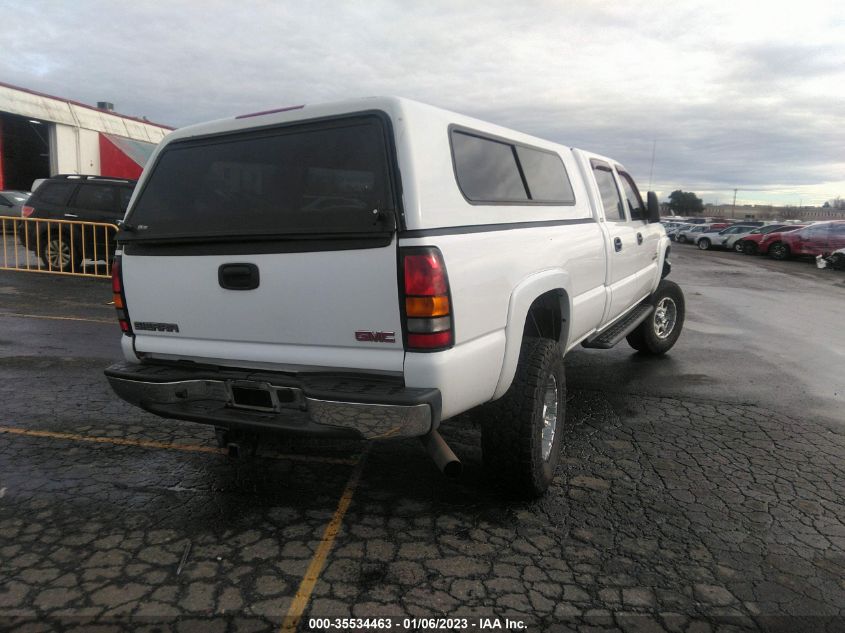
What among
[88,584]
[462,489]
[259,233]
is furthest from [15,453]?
[462,489]

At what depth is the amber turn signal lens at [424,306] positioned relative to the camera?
2662 millimetres

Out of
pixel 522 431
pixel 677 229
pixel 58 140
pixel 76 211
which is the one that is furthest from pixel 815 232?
pixel 58 140

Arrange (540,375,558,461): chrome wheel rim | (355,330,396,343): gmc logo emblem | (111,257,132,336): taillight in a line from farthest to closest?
(540,375,558,461): chrome wheel rim, (111,257,132,336): taillight, (355,330,396,343): gmc logo emblem

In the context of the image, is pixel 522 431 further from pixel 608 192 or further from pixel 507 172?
pixel 608 192

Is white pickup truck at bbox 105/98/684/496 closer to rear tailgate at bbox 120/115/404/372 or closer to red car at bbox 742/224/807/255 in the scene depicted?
rear tailgate at bbox 120/115/404/372

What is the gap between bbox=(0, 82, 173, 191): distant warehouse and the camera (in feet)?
86.3

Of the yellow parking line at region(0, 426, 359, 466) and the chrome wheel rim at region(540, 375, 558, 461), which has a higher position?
the chrome wheel rim at region(540, 375, 558, 461)

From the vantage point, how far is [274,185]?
3.07 metres

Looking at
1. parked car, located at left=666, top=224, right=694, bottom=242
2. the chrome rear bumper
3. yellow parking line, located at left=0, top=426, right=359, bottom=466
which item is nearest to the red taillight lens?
the chrome rear bumper

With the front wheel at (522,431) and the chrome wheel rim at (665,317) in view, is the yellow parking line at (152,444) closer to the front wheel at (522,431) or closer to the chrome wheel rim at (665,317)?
the front wheel at (522,431)

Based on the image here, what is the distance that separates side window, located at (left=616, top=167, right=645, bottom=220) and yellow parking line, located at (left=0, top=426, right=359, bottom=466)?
3.61 metres

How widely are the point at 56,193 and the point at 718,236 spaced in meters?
29.1

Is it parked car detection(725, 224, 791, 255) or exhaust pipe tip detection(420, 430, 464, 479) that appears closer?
exhaust pipe tip detection(420, 430, 464, 479)

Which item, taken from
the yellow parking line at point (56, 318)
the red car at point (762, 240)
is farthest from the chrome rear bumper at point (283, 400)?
the red car at point (762, 240)
